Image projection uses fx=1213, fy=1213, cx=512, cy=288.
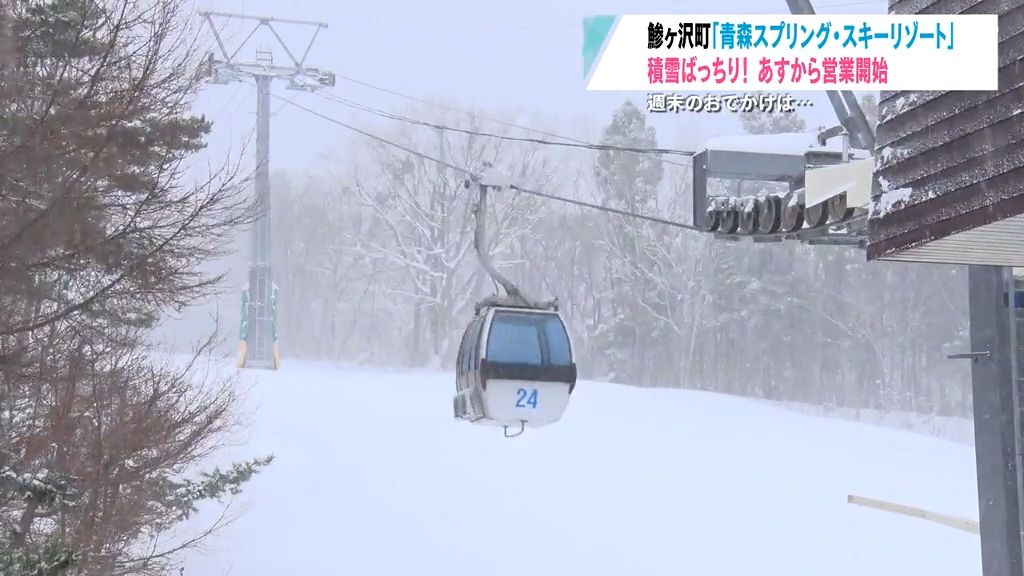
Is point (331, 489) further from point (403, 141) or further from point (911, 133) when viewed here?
point (403, 141)

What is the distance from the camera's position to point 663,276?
55.7 m

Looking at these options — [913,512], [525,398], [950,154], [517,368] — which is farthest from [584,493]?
[950,154]

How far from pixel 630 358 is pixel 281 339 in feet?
92.2

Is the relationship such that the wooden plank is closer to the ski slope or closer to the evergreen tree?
the ski slope

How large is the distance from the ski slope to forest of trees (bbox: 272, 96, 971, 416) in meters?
21.1

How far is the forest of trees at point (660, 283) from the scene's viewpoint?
174ft

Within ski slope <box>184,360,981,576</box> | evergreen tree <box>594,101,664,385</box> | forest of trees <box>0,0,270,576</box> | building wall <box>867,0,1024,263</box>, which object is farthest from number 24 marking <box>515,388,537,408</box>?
evergreen tree <box>594,101,664,385</box>

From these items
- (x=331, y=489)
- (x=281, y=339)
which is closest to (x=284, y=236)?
(x=281, y=339)

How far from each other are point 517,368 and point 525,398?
0.35 metres

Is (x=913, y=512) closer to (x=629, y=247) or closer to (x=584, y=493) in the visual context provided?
(x=584, y=493)

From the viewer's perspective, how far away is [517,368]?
13.0 meters

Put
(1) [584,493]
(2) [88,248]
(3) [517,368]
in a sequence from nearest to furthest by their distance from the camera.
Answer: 1. (2) [88,248]
2. (3) [517,368]
3. (1) [584,493]

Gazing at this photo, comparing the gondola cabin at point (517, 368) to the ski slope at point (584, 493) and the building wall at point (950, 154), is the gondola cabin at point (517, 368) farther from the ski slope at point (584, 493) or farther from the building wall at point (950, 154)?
the ski slope at point (584, 493)

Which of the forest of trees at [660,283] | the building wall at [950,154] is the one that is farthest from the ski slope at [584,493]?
the forest of trees at [660,283]
